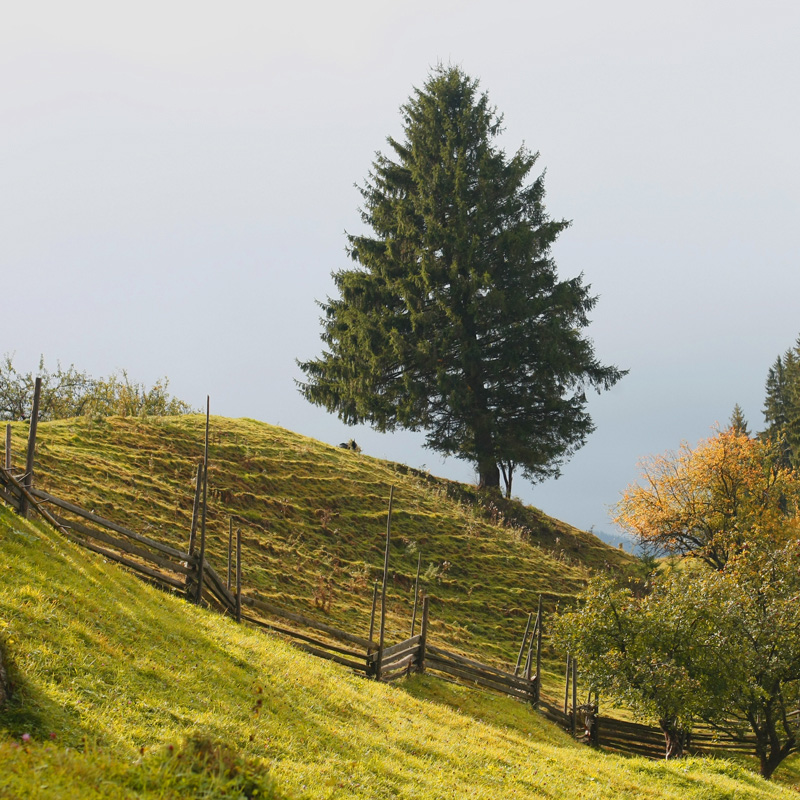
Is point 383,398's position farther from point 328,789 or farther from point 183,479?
point 328,789

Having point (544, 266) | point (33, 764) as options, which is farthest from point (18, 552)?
point (544, 266)

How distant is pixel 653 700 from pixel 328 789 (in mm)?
9814

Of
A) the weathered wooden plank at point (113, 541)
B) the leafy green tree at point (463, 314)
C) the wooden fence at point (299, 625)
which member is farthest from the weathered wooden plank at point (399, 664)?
the leafy green tree at point (463, 314)

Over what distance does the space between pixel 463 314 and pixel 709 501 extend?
12.8 meters

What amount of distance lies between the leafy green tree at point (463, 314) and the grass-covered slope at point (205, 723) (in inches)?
753

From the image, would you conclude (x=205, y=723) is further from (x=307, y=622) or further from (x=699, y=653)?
(x=699, y=653)

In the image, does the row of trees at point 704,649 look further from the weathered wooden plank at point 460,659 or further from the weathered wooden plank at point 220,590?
the weathered wooden plank at point 220,590

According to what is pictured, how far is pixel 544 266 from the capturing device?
33.1 meters

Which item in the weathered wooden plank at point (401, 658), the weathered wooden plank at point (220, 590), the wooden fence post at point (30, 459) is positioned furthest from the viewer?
the weathered wooden plank at point (401, 658)

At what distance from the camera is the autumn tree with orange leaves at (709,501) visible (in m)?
28.2

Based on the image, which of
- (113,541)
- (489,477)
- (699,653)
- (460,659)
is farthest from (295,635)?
(489,477)

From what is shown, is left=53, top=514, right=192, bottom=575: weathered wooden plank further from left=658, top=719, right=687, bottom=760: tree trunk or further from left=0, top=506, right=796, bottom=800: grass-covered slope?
left=658, top=719, right=687, bottom=760: tree trunk

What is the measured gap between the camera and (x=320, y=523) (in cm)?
2222

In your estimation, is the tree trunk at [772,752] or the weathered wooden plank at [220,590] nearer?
Result: the weathered wooden plank at [220,590]
